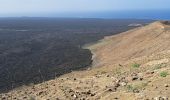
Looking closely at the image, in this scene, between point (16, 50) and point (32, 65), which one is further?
point (16, 50)

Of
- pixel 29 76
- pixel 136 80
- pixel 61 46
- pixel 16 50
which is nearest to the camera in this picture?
pixel 136 80

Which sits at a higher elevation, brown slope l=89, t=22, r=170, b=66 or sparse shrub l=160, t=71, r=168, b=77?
sparse shrub l=160, t=71, r=168, b=77

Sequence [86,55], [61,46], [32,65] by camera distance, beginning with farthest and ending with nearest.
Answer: [61,46]
[86,55]
[32,65]

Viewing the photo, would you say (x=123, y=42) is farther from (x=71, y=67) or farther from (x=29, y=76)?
(x=29, y=76)

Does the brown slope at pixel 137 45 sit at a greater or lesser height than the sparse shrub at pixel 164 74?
lesser

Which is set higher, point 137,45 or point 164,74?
point 164,74

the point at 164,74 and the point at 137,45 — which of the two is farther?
the point at 137,45

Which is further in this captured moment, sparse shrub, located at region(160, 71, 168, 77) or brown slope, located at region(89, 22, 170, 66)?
brown slope, located at region(89, 22, 170, 66)

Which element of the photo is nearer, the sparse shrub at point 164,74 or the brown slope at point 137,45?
the sparse shrub at point 164,74

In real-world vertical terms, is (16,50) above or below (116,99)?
below

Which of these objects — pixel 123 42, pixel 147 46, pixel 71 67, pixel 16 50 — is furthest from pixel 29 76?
pixel 16 50

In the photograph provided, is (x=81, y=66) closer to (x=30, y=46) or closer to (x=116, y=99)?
(x=30, y=46)
